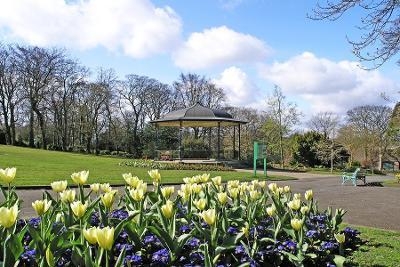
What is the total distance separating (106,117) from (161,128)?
1028 cm

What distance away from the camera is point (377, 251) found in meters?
5.28

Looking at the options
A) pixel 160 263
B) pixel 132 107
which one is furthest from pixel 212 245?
pixel 132 107

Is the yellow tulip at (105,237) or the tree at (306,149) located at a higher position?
the tree at (306,149)

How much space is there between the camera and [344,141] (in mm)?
42688

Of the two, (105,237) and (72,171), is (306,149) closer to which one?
(72,171)

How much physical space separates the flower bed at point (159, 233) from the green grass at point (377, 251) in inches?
13.8

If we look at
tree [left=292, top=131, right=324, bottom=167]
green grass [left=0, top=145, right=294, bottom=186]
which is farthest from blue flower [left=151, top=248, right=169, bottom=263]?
tree [left=292, top=131, right=324, bottom=167]

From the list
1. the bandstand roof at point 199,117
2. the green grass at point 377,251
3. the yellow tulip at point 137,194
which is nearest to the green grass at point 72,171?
the bandstand roof at point 199,117

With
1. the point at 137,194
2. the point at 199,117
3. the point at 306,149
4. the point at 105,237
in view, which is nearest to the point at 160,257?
the point at 137,194

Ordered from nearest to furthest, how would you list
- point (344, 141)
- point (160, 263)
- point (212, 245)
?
point (160, 263) → point (212, 245) → point (344, 141)

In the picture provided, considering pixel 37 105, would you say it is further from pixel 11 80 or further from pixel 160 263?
pixel 160 263

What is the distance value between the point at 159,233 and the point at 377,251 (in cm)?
344

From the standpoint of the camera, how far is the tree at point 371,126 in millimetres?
41062

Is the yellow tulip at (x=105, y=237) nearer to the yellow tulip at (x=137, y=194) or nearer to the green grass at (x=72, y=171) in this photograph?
the yellow tulip at (x=137, y=194)
